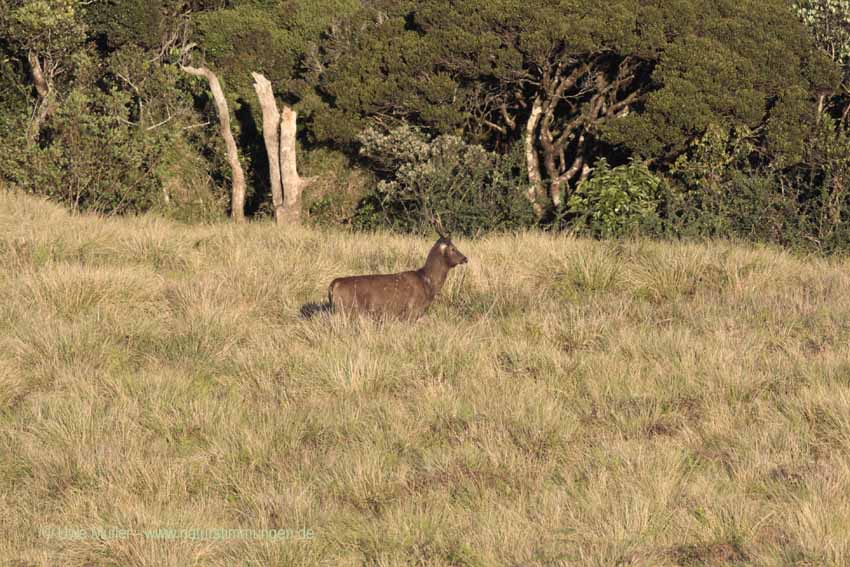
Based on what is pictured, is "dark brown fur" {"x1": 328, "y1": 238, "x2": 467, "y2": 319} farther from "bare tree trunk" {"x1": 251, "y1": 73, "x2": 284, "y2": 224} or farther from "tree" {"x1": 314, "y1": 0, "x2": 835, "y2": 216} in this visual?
"bare tree trunk" {"x1": 251, "y1": 73, "x2": 284, "y2": 224}

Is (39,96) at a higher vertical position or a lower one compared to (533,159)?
higher

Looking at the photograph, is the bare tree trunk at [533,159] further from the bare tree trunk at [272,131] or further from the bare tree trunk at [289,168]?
the bare tree trunk at [272,131]

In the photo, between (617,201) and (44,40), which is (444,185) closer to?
(617,201)

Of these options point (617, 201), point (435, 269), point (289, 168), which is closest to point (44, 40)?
point (289, 168)

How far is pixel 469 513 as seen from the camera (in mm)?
5344

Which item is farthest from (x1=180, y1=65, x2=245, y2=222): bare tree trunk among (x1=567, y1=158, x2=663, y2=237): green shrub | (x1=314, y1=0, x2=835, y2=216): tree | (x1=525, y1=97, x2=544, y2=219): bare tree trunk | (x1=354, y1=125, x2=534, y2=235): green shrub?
(x1=567, y1=158, x2=663, y2=237): green shrub

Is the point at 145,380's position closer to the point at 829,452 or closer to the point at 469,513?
the point at 469,513

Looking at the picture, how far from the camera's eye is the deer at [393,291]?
8.86m

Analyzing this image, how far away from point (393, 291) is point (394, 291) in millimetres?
12

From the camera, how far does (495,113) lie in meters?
21.2

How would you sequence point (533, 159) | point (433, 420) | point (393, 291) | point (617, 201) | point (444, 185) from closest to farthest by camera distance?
point (433, 420), point (393, 291), point (617, 201), point (444, 185), point (533, 159)

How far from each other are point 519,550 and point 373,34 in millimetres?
16440

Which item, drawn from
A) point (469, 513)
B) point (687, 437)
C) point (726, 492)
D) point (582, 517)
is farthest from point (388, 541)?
point (687, 437)

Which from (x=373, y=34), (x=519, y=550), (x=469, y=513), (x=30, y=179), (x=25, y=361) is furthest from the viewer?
(x=373, y=34)
